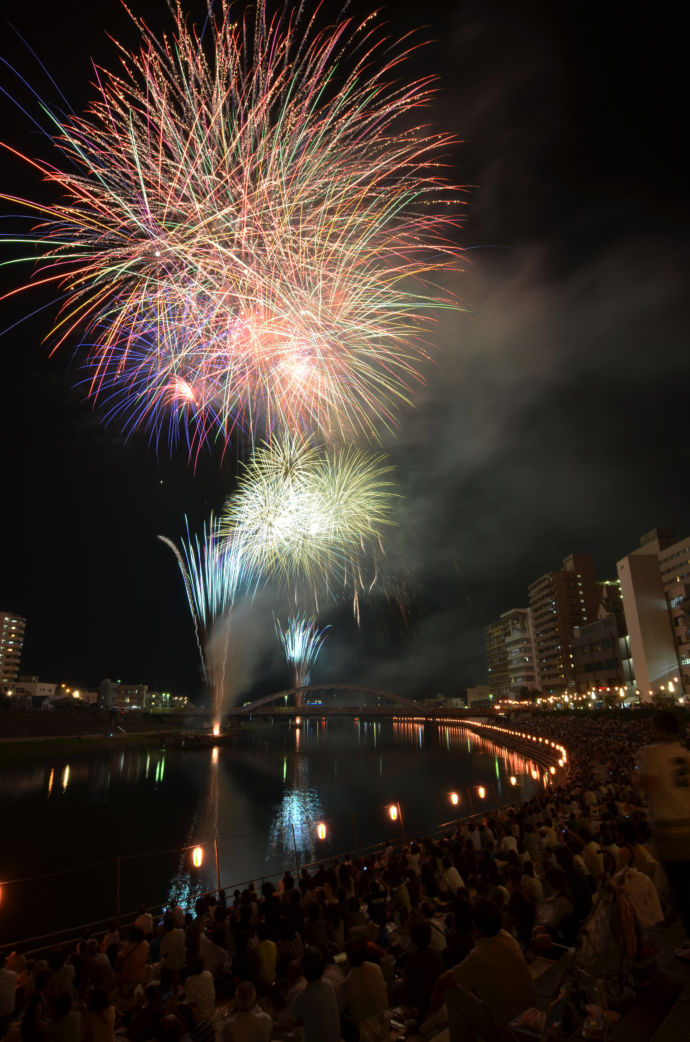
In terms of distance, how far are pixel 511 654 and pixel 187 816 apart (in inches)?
4589

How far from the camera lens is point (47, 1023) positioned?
14.8 feet

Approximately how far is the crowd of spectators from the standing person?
0.47ft

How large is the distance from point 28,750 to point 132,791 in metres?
26.2

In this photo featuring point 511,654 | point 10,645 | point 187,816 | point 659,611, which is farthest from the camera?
point 511,654

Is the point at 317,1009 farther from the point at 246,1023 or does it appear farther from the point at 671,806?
the point at 671,806

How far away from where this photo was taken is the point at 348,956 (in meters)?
4.07

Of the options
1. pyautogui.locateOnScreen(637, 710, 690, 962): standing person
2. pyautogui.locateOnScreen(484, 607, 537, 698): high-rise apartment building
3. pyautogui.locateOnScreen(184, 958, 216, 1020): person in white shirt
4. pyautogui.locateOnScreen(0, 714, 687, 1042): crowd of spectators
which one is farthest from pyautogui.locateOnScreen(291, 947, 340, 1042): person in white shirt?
pyautogui.locateOnScreen(484, 607, 537, 698): high-rise apartment building

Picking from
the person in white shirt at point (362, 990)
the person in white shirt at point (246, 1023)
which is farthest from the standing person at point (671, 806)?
the person in white shirt at point (246, 1023)

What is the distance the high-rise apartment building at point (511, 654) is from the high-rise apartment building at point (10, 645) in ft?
377

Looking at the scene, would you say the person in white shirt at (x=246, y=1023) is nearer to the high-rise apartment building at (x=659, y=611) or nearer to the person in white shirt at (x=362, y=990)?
the person in white shirt at (x=362, y=990)

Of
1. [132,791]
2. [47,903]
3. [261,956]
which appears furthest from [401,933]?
[132,791]

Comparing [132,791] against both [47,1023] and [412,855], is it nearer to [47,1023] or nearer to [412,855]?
[412,855]

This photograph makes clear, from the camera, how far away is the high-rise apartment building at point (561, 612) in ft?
364

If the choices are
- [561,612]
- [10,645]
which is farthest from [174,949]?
[10,645]
